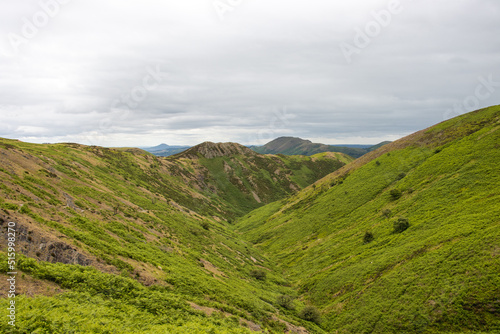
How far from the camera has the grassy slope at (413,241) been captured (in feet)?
74.6

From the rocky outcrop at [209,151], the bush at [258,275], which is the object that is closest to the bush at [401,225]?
the bush at [258,275]

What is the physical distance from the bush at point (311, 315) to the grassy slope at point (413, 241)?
4.27 ft

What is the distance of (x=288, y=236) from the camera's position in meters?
68.2

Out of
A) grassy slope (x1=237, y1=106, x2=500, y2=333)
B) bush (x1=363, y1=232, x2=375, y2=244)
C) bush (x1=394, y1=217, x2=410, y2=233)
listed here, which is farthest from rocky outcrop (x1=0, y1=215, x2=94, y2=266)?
bush (x1=394, y1=217, x2=410, y2=233)

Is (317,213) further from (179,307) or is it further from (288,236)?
(179,307)

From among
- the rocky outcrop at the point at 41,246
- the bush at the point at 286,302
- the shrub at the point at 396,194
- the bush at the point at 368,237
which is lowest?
the bush at the point at 286,302

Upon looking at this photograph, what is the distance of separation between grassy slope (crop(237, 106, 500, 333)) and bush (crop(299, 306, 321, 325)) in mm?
1302

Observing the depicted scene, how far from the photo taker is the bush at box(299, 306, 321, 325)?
30677 mm

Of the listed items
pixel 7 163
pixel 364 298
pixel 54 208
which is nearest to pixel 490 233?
pixel 364 298

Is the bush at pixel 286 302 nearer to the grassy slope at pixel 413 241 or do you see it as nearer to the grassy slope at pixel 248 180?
the grassy slope at pixel 413 241

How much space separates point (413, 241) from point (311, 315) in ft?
61.1

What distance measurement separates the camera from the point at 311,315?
30.9m

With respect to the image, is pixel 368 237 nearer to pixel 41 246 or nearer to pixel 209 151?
pixel 41 246

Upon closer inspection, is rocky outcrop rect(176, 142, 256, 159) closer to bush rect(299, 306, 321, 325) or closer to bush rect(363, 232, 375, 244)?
bush rect(363, 232, 375, 244)
